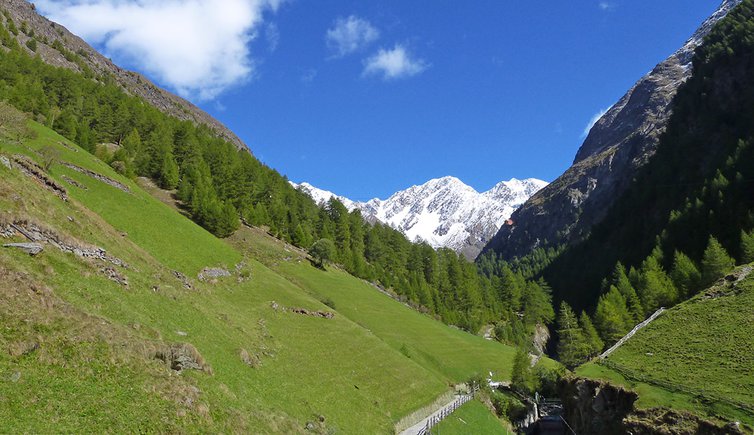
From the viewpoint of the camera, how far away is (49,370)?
1656cm

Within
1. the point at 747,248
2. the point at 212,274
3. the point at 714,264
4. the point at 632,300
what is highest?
the point at 747,248

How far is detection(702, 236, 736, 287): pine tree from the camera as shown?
76.4 metres

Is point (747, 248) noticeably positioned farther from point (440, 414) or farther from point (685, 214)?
point (440, 414)

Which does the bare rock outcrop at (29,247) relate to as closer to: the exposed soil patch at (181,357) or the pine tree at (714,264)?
the exposed soil patch at (181,357)

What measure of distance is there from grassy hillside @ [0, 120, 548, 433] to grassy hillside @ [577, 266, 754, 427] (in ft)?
72.0

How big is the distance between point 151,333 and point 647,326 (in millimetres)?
57700

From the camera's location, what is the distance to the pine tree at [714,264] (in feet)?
251

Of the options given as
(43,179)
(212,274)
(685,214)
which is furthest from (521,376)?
(685,214)

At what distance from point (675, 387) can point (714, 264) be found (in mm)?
56907

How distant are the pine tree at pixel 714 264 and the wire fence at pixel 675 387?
45.5 metres

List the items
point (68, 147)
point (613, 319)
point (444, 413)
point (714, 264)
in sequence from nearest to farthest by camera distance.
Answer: point (444, 413) → point (68, 147) → point (714, 264) → point (613, 319)

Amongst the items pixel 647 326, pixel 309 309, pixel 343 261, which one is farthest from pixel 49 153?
pixel 647 326

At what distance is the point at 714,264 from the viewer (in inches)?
3068

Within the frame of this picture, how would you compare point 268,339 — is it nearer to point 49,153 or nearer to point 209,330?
point 209,330
